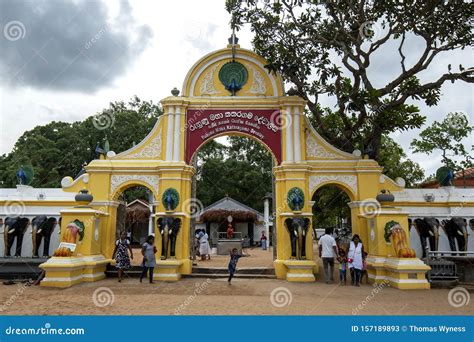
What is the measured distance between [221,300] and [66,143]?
2317 centimetres

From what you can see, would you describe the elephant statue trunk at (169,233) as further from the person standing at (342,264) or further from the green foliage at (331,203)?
the green foliage at (331,203)

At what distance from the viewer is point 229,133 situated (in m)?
11.0

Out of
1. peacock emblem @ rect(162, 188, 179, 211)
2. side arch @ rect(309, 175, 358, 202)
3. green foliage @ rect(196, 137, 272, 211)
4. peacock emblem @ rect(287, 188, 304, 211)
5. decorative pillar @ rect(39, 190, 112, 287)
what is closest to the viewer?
decorative pillar @ rect(39, 190, 112, 287)

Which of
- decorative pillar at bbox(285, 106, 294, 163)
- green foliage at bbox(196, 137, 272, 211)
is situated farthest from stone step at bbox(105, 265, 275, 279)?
green foliage at bbox(196, 137, 272, 211)

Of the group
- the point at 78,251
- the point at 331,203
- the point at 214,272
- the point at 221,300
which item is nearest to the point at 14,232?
the point at 78,251

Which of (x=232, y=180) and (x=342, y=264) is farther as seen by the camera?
(x=232, y=180)

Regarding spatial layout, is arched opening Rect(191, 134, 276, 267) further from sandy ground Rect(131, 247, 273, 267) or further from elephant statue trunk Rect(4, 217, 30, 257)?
elephant statue trunk Rect(4, 217, 30, 257)

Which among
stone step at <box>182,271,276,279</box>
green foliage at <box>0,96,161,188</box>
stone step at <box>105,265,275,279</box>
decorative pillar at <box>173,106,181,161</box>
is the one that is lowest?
stone step at <box>182,271,276,279</box>

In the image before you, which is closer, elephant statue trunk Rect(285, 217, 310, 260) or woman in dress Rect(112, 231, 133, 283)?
woman in dress Rect(112, 231, 133, 283)

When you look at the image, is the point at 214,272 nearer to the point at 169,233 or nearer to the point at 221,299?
the point at 169,233

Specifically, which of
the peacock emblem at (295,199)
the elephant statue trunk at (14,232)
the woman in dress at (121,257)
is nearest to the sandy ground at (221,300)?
the woman in dress at (121,257)

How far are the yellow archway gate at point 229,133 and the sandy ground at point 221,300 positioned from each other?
1.16 meters

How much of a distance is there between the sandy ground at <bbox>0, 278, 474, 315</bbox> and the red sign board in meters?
4.11

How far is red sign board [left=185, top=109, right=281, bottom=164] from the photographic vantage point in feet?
A: 35.9
